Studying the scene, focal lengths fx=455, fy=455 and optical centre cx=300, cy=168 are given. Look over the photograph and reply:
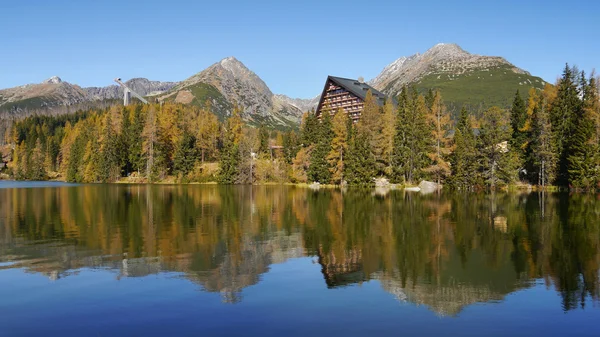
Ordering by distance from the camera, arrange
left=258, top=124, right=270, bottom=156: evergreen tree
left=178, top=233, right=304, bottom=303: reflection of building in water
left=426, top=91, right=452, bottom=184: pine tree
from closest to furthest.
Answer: left=178, top=233, right=304, bottom=303: reflection of building in water → left=426, top=91, right=452, bottom=184: pine tree → left=258, top=124, right=270, bottom=156: evergreen tree

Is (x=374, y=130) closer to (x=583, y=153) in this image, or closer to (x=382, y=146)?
(x=382, y=146)

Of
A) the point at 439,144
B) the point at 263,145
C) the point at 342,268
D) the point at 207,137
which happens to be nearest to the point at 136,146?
the point at 207,137

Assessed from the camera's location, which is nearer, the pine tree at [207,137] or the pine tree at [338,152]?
the pine tree at [338,152]

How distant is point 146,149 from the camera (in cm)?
11644

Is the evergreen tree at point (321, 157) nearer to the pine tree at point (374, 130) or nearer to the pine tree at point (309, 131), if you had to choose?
the pine tree at point (309, 131)

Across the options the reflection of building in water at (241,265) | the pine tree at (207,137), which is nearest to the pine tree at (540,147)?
the reflection of building in water at (241,265)

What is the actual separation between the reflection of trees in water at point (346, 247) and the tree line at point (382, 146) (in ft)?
140

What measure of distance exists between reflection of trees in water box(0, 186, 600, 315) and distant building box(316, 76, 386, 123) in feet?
301

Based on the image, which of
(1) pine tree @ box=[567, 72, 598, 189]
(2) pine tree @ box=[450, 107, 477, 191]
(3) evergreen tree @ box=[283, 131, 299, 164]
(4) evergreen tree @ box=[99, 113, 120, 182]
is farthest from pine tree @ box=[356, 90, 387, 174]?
(4) evergreen tree @ box=[99, 113, 120, 182]

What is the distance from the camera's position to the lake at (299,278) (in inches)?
499

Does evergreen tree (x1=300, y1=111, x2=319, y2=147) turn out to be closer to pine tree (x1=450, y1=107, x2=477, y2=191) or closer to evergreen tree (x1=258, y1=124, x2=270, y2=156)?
evergreen tree (x1=258, y1=124, x2=270, y2=156)

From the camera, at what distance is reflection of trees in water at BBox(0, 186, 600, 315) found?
1714 cm

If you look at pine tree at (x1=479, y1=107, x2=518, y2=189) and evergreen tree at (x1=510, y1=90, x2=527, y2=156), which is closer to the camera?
pine tree at (x1=479, y1=107, x2=518, y2=189)

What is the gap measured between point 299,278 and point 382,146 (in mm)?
74781
